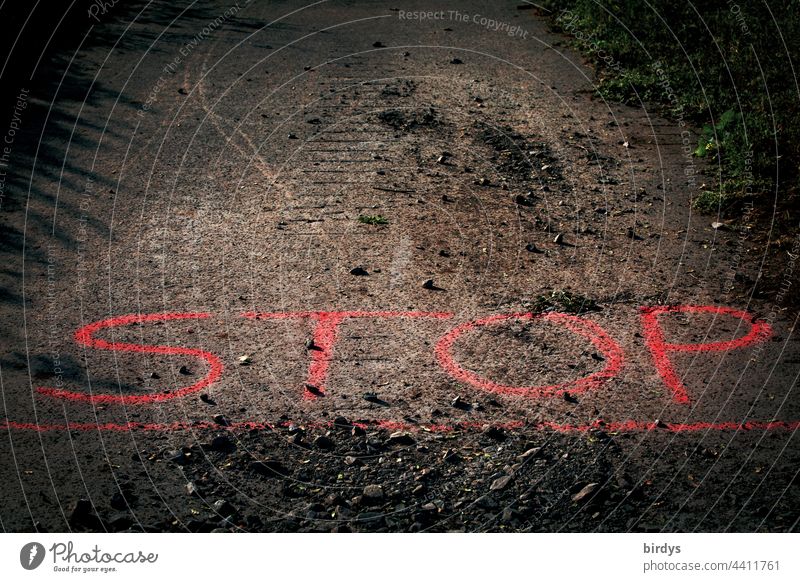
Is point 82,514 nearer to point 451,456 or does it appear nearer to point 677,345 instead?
point 451,456

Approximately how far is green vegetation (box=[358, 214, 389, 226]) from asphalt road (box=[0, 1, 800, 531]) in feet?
0.11

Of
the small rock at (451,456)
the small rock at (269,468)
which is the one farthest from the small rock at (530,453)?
the small rock at (269,468)

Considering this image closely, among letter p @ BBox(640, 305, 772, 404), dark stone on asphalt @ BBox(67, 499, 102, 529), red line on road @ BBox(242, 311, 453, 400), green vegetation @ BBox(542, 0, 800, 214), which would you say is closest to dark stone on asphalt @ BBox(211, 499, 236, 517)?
dark stone on asphalt @ BBox(67, 499, 102, 529)

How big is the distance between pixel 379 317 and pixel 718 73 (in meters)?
5.73

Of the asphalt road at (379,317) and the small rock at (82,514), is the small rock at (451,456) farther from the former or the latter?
the small rock at (82,514)

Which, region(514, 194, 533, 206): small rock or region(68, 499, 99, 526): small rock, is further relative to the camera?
region(514, 194, 533, 206): small rock

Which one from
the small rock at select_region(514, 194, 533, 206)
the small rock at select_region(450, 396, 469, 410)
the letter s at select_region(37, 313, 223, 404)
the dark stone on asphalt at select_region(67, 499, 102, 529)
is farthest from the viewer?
the small rock at select_region(514, 194, 533, 206)

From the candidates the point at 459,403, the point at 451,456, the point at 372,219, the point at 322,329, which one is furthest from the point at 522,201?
the point at 451,456

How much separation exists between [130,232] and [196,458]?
10.4 ft

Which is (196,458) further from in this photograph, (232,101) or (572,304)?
(232,101)

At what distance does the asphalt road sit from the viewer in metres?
4.75

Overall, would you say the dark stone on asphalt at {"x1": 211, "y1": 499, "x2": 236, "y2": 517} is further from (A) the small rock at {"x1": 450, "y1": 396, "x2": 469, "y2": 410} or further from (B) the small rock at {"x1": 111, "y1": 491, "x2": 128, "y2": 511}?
(A) the small rock at {"x1": 450, "y1": 396, "x2": 469, "y2": 410}

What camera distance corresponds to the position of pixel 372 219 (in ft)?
25.5

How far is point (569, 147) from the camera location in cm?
918
